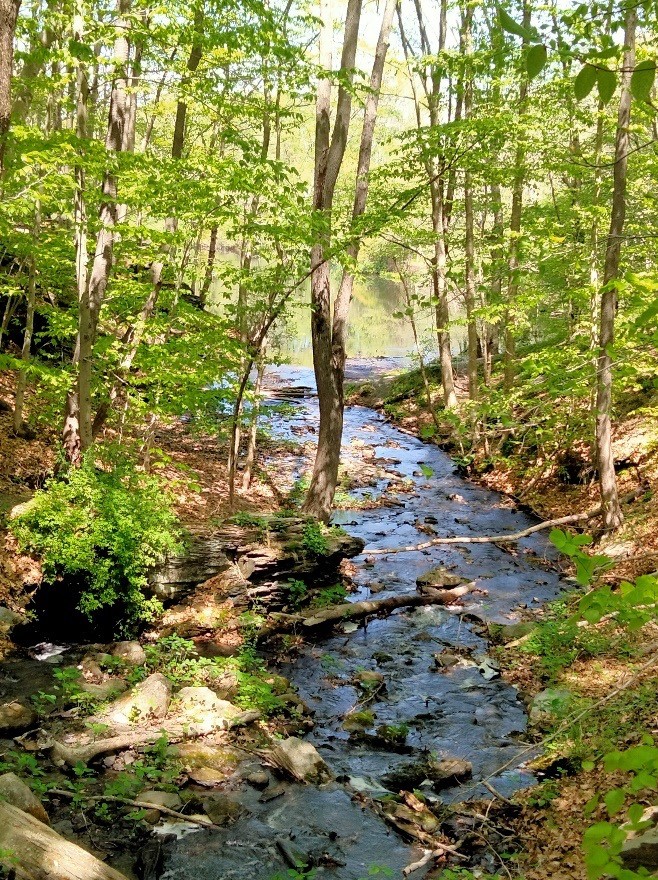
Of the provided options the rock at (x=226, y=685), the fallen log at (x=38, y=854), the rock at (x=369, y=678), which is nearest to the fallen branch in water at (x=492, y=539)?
the rock at (x=369, y=678)

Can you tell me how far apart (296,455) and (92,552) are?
9600mm

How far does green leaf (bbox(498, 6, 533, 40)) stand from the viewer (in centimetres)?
118

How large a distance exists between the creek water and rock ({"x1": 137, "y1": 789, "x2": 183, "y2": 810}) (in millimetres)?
333

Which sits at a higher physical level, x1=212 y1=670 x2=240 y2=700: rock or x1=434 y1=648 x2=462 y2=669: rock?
x1=212 y1=670 x2=240 y2=700: rock

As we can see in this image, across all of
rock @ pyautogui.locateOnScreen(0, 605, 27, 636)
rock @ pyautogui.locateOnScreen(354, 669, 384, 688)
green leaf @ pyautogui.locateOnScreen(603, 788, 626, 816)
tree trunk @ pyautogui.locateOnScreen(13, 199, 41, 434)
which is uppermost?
tree trunk @ pyautogui.locateOnScreen(13, 199, 41, 434)

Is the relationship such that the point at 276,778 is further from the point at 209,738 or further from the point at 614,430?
the point at 614,430

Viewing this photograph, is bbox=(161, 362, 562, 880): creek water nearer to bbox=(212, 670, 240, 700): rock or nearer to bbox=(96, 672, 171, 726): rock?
bbox=(212, 670, 240, 700): rock

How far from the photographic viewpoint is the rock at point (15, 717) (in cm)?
535

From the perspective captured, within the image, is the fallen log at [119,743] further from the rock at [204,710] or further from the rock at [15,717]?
the rock at [15,717]

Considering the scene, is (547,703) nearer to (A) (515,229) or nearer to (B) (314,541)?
(B) (314,541)

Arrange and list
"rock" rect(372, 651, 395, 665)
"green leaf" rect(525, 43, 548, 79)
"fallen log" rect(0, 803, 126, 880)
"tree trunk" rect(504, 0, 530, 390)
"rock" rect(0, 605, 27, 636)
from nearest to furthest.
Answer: "green leaf" rect(525, 43, 548, 79) < "fallen log" rect(0, 803, 126, 880) < "rock" rect(0, 605, 27, 636) < "rock" rect(372, 651, 395, 665) < "tree trunk" rect(504, 0, 530, 390)

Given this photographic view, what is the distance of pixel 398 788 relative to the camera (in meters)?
5.32

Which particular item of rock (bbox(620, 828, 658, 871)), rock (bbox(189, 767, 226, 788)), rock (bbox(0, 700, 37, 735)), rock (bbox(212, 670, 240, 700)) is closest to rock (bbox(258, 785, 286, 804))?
rock (bbox(189, 767, 226, 788))

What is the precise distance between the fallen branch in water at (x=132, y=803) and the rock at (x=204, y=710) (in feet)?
3.56
